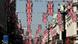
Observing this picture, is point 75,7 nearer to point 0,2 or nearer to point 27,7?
point 0,2

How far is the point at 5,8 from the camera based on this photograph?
179ft

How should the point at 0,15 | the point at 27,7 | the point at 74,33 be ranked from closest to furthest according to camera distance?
the point at 27,7, the point at 0,15, the point at 74,33

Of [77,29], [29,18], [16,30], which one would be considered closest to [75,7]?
[77,29]

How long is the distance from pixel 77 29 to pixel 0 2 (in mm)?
18096

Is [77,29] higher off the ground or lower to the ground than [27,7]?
lower

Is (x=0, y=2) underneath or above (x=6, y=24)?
above

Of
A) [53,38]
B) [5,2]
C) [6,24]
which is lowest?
[53,38]

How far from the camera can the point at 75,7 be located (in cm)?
6788

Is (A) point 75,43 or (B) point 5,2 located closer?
(B) point 5,2

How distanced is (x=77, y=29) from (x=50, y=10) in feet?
113

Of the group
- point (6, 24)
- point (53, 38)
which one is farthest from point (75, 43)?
point (53, 38)

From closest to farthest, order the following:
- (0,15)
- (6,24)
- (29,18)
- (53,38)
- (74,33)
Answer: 1. (29,18)
2. (0,15)
3. (6,24)
4. (74,33)
5. (53,38)

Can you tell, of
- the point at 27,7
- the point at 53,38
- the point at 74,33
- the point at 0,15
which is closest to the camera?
the point at 27,7

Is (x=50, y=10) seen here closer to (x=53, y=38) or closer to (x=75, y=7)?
(x=75, y=7)
